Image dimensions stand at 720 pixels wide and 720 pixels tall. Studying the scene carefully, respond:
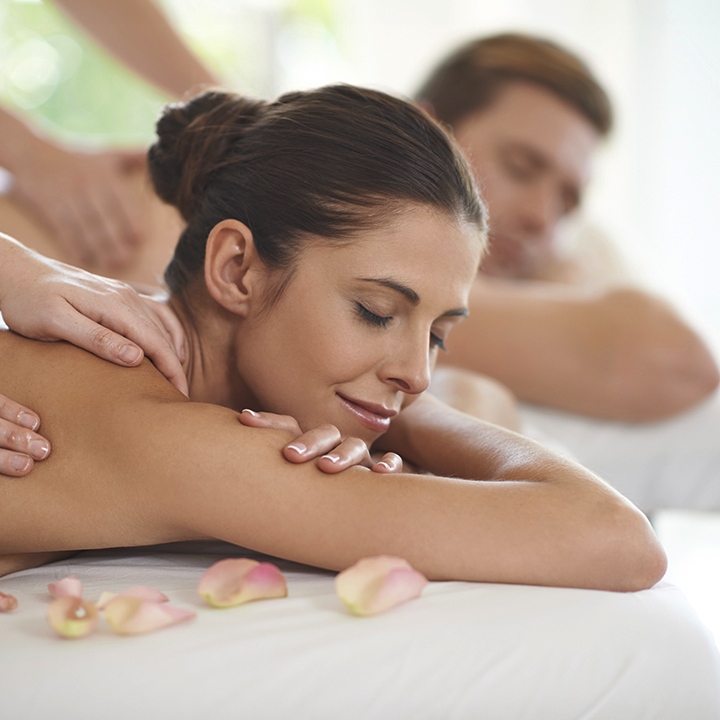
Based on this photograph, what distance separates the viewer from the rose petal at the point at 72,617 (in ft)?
2.39

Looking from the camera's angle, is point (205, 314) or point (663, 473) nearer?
point (205, 314)

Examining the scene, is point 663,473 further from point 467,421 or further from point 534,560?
point 534,560

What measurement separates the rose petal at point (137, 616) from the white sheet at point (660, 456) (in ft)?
4.98

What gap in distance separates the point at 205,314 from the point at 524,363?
1147mm

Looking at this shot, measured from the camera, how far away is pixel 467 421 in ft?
4.23

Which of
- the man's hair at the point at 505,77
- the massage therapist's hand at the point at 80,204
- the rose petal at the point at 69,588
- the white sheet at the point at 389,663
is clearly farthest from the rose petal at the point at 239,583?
the man's hair at the point at 505,77

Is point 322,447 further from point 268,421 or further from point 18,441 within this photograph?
point 18,441

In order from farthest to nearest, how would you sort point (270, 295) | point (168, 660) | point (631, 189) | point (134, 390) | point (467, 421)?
point (631, 189), point (467, 421), point (270, 295), point (134, 390), point (168, 660)

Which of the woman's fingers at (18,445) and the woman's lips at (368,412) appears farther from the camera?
the woman's lips at (368,412)

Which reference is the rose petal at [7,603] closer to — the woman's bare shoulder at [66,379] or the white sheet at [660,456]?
the woman's bare shoulder at [66,379]

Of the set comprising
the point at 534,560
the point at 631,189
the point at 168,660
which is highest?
the point at 631,189

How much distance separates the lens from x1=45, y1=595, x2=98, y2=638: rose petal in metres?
0.73

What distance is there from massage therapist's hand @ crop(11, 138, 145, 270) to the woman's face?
0.94 metres

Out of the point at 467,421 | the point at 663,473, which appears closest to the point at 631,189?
the point at 663,473
